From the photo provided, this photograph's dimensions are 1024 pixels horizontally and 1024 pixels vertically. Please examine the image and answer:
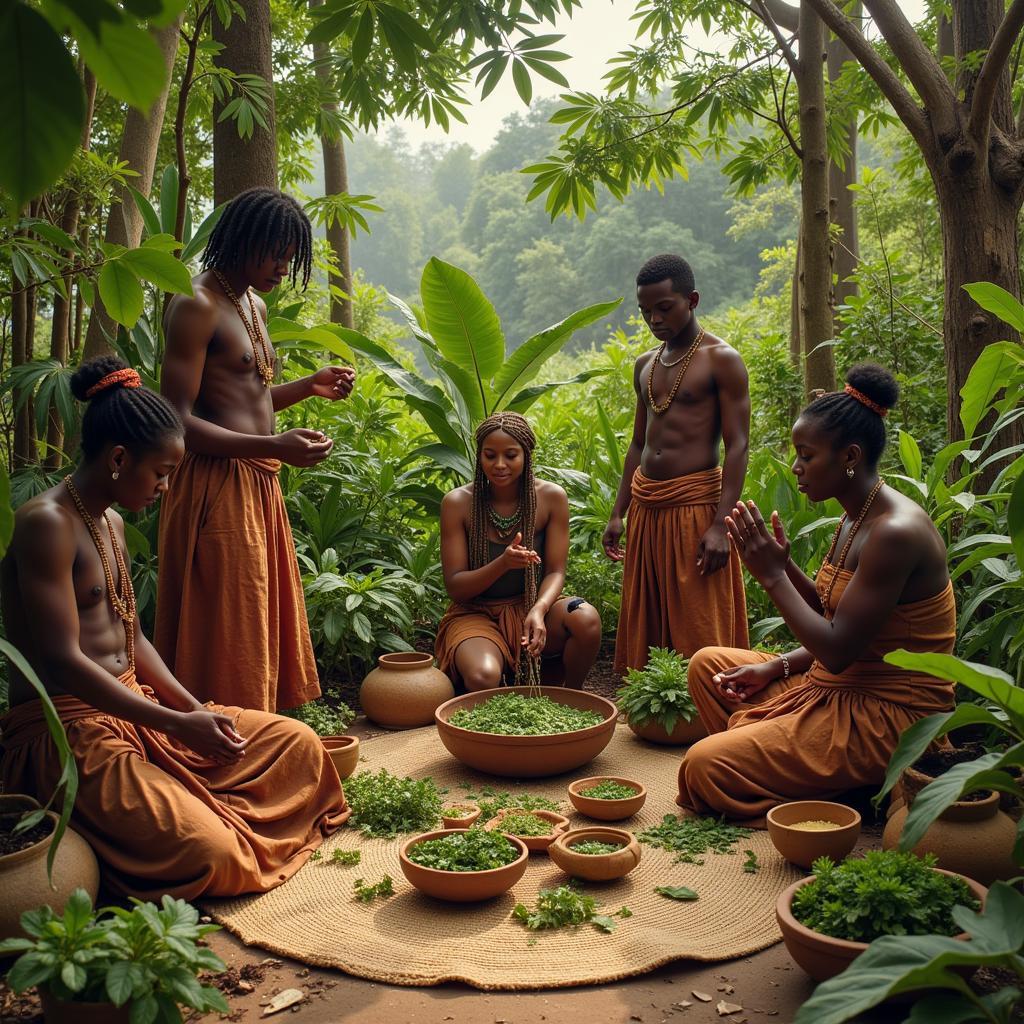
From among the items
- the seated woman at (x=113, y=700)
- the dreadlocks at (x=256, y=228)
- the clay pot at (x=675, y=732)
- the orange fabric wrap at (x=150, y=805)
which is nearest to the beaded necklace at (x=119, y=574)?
the seated woman at (x=113, y=700)

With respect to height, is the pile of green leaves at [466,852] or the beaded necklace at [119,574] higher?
the beaded necklace at [119,574]

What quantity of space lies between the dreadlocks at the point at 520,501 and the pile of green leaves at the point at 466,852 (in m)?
1.42

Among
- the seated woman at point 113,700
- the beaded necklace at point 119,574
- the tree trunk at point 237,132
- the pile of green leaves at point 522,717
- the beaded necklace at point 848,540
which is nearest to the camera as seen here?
the seated woman at point 113,700

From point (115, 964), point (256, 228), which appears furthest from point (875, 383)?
point (115, 964)

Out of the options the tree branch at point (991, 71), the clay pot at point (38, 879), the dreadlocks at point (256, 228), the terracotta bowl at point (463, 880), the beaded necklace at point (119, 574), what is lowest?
the terracotta bowl at point (463, 880)

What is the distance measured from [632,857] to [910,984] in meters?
1.16

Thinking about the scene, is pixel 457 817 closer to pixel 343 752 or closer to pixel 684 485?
pixel 343 752

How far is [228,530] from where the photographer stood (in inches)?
126

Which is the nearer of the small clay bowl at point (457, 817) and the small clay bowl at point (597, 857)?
the small clay bowl at point (597, 857)

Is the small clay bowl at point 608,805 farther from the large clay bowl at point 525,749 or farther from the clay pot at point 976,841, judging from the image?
the clay pot at point 976,841

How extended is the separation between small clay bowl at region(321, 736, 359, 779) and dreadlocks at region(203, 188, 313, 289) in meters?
1.48

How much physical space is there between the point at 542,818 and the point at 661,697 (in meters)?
0.85

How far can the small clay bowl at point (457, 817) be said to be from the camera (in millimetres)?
2823

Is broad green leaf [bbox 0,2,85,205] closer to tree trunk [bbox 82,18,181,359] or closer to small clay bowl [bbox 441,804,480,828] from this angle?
small clay bowl [bbox 441,804,480,828]
